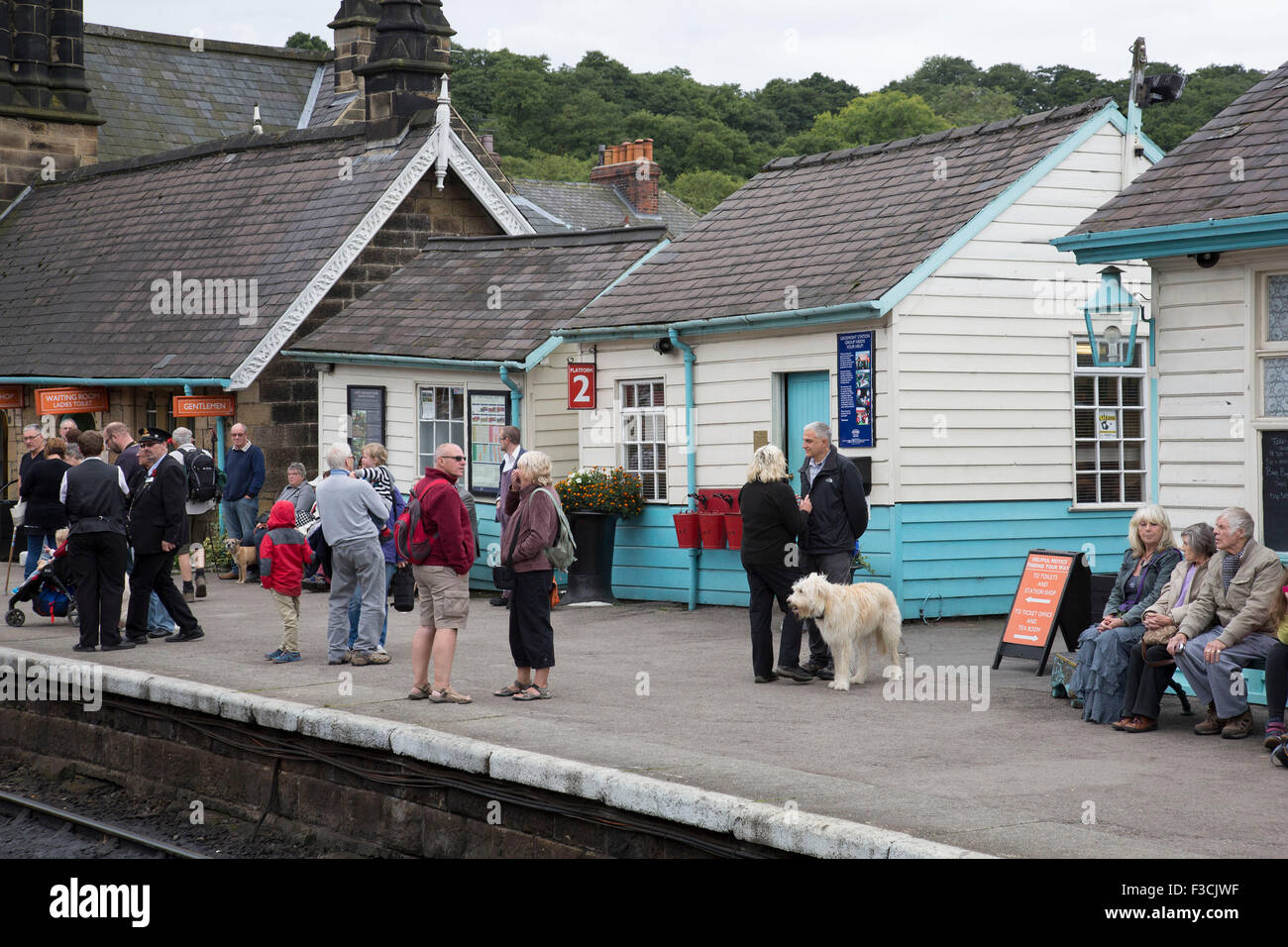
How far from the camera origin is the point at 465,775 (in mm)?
9102

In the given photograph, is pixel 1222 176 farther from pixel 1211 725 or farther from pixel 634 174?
pixel 634 174

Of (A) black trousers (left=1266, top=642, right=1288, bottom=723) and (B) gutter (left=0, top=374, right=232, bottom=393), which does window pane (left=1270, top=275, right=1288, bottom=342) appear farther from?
(B) gutter (left=0, top=374, right=232, bottom=393)

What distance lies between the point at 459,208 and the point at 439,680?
14.2 m

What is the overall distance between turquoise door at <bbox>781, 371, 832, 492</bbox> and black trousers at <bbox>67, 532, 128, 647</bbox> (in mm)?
6631

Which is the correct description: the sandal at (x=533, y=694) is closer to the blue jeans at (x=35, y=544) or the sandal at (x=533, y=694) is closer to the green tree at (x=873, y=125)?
the blue jeans at (x=35, y=544)

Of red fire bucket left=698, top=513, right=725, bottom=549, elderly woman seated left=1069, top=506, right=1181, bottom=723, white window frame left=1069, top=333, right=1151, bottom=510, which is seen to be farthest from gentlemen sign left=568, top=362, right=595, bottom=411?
elderly woman seated left=1069, top=506, right=1181, bottom=723

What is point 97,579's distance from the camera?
1395 centimetres

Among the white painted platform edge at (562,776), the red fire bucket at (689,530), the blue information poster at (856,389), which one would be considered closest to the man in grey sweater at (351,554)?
the white painted platform edge at (562,776)

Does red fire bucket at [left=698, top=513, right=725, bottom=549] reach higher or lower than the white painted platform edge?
higher

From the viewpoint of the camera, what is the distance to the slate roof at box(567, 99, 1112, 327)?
15469 mm

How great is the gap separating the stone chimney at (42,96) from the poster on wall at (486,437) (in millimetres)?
16335

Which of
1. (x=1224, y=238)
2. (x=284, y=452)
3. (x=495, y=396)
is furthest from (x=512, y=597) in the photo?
(x=284, y=452)

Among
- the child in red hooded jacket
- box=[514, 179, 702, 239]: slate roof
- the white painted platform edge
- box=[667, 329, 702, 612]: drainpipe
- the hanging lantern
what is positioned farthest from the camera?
box=[514, 179, 702, 239]: slate roof

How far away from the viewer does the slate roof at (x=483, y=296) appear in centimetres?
1902
